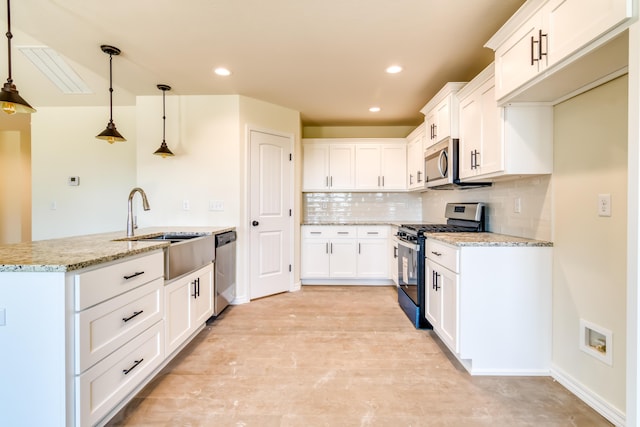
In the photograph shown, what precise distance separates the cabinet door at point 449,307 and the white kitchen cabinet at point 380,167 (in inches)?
90.3

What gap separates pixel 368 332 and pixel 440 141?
1937 millimetres

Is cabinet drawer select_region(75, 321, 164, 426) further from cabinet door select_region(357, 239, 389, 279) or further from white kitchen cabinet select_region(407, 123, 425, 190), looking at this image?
white kitchen cabinet select_region(407, 123, 425, 190)

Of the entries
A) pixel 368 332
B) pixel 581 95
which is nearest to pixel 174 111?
pixel 368 332

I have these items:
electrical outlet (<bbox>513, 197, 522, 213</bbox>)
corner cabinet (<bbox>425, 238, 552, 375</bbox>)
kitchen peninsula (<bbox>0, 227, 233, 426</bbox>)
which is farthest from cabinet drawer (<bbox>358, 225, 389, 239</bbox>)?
kitchen peninsula (<bbox>0, 227, 233, 426</bbox>)

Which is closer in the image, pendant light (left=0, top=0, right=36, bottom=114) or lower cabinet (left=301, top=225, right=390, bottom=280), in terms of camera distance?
pendant light (left=0, top=0, right=36, bottom=114)

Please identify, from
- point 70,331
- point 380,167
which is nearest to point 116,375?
point 70,331

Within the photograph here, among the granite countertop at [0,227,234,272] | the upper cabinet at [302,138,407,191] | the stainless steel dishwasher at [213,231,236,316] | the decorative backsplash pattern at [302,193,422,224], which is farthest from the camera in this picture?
the decorative backsplash pattern at [302,193,422,224]

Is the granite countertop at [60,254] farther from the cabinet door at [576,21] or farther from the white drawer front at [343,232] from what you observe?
the white drawer front at [343,232]

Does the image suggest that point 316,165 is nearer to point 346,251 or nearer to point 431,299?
point 346,251

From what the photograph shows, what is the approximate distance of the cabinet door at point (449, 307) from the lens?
204cm

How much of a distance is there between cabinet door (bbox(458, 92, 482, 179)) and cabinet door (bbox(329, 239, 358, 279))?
1931mm

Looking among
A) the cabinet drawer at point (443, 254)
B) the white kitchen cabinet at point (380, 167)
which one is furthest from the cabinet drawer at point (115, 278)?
the white kitchen cabinet at point (380, 167)

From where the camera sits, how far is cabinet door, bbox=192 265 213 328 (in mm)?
2447

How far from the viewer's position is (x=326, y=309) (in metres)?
3.25
